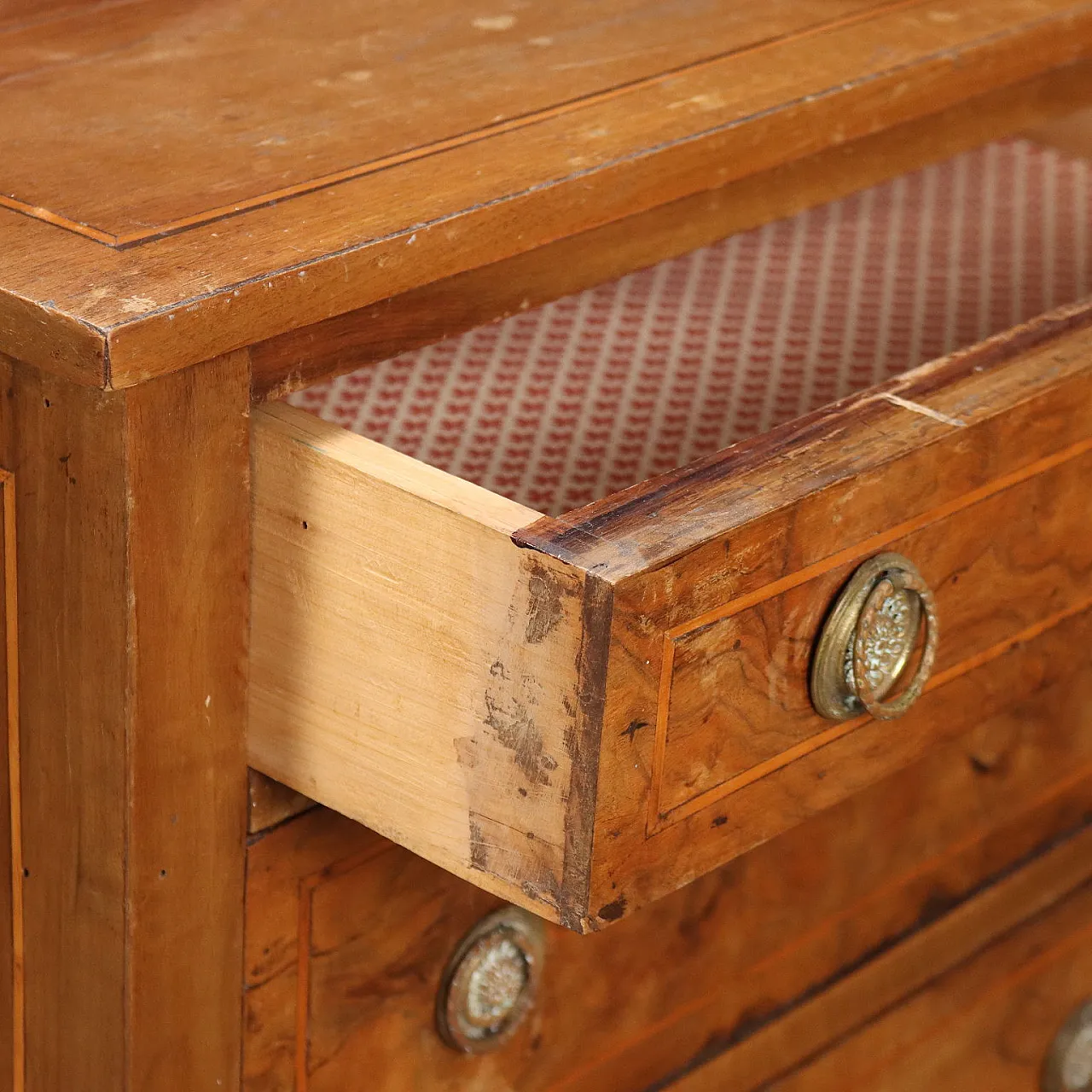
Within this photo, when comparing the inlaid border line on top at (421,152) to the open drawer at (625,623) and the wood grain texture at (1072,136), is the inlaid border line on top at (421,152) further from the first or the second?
the wood grain texture at (1072,136)

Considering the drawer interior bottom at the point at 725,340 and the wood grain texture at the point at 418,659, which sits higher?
the wood grain texture at the point at 418,659

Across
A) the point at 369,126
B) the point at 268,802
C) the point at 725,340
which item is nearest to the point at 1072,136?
the point at 725,340

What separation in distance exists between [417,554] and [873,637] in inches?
6.6

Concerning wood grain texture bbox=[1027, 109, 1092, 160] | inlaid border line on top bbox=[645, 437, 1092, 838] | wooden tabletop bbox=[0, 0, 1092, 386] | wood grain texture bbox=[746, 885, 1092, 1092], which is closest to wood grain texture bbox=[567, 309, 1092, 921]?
inlaid border line on top bbox=[645, 437, 1092, 838]

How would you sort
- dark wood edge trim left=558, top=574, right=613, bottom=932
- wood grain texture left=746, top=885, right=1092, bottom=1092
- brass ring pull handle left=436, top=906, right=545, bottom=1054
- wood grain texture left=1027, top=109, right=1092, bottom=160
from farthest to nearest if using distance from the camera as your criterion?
wood grain texture left=1027, top=109, right=1092, bottom=160 → wood grain texture left=746, top=885, right=1092, bottom=1092 → brass ring pull handle left=436, top=906, right=545, bottom=1054 → dark wood edge trim left=558, top=574, right=613, bottom=932

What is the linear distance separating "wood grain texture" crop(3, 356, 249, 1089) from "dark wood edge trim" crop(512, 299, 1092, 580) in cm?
12

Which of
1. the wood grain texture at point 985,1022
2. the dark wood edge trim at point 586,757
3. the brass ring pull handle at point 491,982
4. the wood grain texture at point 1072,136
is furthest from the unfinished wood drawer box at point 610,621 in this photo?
the wood grain texture at point 1072,136

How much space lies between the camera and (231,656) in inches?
25.7

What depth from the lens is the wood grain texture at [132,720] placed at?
592mm

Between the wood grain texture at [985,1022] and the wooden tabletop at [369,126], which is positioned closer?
the wooden tabletop at [369,126]

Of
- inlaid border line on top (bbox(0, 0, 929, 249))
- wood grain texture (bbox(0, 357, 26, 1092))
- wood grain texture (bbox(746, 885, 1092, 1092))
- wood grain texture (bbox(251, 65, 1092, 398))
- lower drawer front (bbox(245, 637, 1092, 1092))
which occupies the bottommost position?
wood grain texture (bbox(746, 885, 1092, 1092))

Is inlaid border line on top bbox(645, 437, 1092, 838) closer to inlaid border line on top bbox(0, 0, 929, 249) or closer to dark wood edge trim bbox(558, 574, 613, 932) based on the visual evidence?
dark wood edge trim bbox(558, 574, 613, 932)

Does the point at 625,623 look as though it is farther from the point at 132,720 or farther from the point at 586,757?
the point at 132,720

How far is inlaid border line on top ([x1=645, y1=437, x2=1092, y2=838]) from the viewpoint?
58 cm
